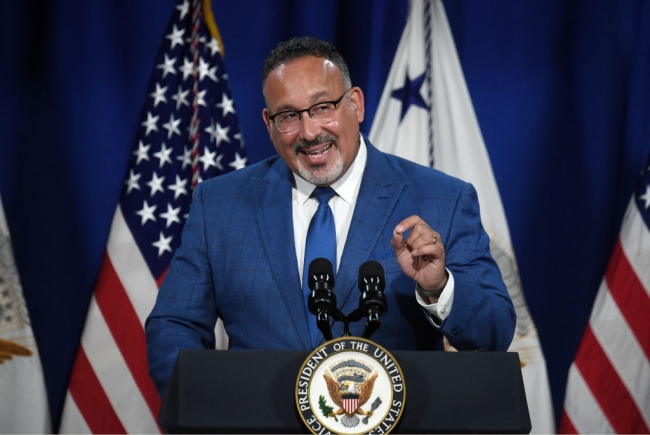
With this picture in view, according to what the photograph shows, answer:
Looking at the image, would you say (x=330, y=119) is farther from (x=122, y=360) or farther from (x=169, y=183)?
(x=122, y=360)

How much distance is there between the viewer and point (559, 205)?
12.6 feet

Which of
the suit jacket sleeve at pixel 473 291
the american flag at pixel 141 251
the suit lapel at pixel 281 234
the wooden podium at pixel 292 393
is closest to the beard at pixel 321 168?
the suit lapel at pixel 281 234

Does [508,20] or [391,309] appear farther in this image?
[508,20]

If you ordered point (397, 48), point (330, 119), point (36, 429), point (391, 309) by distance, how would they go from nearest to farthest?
point (391, 309), point (330, 119), point (36, 429), point (397, 48)

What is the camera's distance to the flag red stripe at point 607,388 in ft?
11.6

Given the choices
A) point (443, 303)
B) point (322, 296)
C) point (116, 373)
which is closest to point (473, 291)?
point (443, 303)

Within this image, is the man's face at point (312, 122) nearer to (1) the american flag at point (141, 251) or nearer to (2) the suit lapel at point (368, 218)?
(2) the suit lapel at point (368, 218)

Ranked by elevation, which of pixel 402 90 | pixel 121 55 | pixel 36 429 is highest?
pixel 121 55

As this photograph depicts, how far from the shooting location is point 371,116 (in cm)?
389

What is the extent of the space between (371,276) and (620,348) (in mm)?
2253

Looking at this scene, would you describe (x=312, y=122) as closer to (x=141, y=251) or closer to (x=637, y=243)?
(x=141, y=251)

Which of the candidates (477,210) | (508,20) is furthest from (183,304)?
(508,20)

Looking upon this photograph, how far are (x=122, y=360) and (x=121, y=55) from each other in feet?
4.68

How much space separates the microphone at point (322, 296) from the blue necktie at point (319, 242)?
54cm
